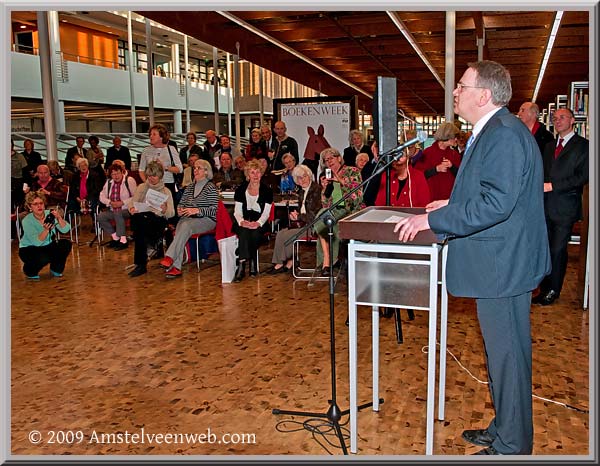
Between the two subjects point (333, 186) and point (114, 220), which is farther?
point (114, 220)

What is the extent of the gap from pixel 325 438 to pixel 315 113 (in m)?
8.24

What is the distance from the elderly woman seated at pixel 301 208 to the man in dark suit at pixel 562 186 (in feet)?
7.24

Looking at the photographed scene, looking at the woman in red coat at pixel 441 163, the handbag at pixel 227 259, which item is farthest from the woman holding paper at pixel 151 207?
the woman in red coat at pixel 441 163

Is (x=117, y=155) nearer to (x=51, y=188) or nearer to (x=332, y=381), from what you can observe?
(x=51, y=188)

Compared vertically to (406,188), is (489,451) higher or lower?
lower

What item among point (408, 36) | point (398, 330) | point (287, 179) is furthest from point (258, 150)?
point (398, 330)

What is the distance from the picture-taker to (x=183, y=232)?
649 cm

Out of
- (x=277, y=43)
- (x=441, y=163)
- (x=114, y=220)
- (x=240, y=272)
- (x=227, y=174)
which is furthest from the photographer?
(x=277, y=43)

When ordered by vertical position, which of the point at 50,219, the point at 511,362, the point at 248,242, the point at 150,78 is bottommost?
the point at 248,242

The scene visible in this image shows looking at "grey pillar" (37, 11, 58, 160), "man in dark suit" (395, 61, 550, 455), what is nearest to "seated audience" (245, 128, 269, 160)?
"grey pillar" (37, 11, 58, 160)

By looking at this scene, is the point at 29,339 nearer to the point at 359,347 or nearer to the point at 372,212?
the point at 359,347

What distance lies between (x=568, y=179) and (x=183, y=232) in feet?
12.5

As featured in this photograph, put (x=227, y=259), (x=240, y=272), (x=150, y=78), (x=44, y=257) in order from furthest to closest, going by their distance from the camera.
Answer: (x=150, y=78)
(x=44, y=257)
(x=240, y=272)
(x=227, y=259)

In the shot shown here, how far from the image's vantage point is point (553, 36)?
12.4 meters
